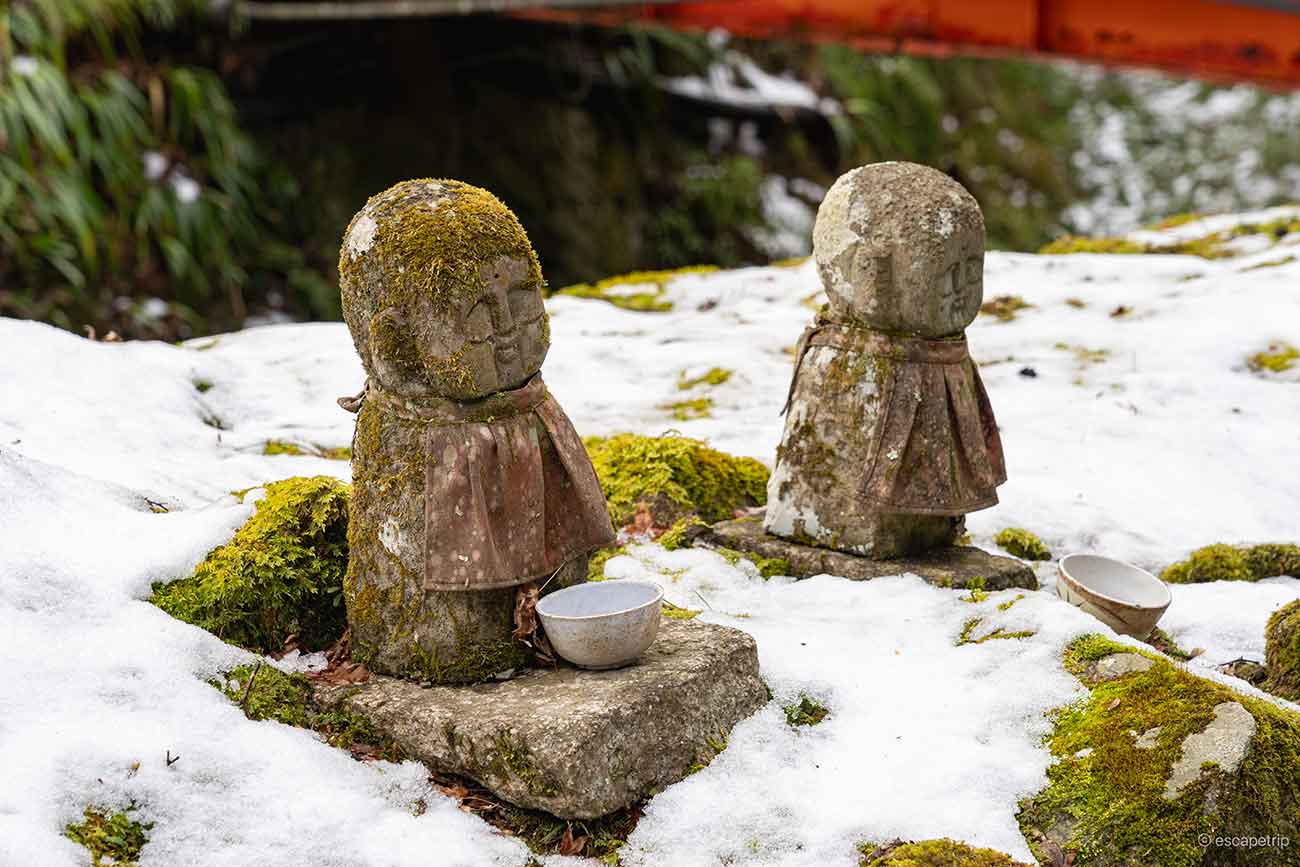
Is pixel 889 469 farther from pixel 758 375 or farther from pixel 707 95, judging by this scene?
pixel 707 95

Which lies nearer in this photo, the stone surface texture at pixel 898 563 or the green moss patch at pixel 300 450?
the stone surface texture at pixel 898 563

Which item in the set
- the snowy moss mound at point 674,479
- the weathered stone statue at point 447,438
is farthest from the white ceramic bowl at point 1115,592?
the weathered stone statue at point 447,438

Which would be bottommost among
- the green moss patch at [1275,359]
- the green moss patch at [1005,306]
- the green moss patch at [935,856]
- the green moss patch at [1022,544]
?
the green moss patch at [935,856]

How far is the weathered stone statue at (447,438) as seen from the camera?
2984 mm

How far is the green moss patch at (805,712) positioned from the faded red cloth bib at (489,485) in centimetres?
76

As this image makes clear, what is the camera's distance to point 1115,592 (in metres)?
3.89

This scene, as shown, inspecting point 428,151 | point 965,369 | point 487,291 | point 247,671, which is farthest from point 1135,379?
point 428,151

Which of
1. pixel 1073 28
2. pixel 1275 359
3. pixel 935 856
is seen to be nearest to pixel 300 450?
pixel 935 856

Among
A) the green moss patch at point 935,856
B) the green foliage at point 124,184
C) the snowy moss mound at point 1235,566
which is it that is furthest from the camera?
the green foliage at point 124,184

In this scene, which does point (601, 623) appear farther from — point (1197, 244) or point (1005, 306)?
point (1197, 244)

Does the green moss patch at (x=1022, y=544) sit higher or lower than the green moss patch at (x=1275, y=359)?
lower

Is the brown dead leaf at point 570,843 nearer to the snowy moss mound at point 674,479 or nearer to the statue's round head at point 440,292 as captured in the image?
the statue's round head at point 440,292

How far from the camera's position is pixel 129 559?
3.19 meters

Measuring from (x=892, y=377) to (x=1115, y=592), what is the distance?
3.40 ft
